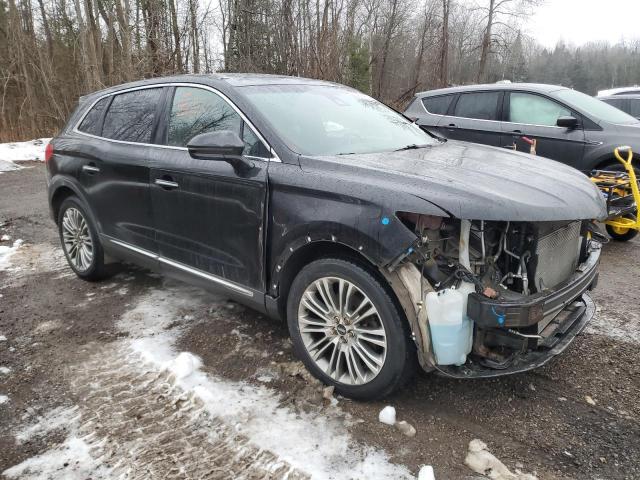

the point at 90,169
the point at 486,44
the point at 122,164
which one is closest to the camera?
the point at 122,164

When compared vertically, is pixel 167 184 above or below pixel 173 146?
below

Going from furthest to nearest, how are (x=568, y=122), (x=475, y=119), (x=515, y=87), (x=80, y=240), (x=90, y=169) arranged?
1. (x=475, y=119)
2. (x=515, y=87)
3. (x=568, y=122)
4. (x=80, y=240)
5. (x=90, y=169)

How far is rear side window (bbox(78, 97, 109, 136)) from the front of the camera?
4.40m

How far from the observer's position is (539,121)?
6.62 meters

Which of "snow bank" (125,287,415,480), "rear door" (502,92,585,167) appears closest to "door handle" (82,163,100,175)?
"snow bank" (125,287,415,480)

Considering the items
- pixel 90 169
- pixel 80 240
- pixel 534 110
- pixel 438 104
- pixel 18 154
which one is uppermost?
pixel 438 104

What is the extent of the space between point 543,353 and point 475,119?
17.4 ft

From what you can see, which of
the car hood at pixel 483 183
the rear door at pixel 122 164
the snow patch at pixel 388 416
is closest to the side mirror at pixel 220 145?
the car hood at pixel 483 183

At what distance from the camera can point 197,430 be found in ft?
8.37

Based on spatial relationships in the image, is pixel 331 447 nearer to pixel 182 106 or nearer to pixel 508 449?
pixel 508 449

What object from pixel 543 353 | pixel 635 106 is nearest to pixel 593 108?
pixel 543 353

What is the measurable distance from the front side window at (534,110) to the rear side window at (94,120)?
5184 millimetres

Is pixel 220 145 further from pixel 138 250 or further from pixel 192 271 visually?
pixel 138 250

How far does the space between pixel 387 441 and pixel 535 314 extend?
94cm
